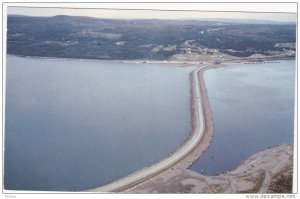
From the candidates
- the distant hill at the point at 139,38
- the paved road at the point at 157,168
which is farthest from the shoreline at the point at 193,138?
the distant hill at the point at 139,38

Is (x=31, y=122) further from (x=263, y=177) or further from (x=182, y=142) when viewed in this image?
(x=263, y=177)

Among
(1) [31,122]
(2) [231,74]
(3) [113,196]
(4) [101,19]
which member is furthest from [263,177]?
(2) [231,74]

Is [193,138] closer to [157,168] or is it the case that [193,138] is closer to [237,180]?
[157,168]

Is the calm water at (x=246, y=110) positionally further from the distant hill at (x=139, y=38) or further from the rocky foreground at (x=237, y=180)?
the distant hill at (x=139, y=38)

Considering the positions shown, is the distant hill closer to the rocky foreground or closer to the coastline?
the coastline

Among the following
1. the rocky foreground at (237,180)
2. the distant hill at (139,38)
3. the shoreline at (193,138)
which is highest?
the distant hill at (139,38)

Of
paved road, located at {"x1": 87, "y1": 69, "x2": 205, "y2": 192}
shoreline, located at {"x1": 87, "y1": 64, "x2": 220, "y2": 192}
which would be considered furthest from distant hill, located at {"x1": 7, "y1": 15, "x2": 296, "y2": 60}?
paved road, located at {"x1": 87, "y1": 69, "x2": 205, "y2": 192}

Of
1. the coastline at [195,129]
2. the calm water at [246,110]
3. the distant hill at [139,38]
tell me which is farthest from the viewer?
the distant hill at [139,38]
